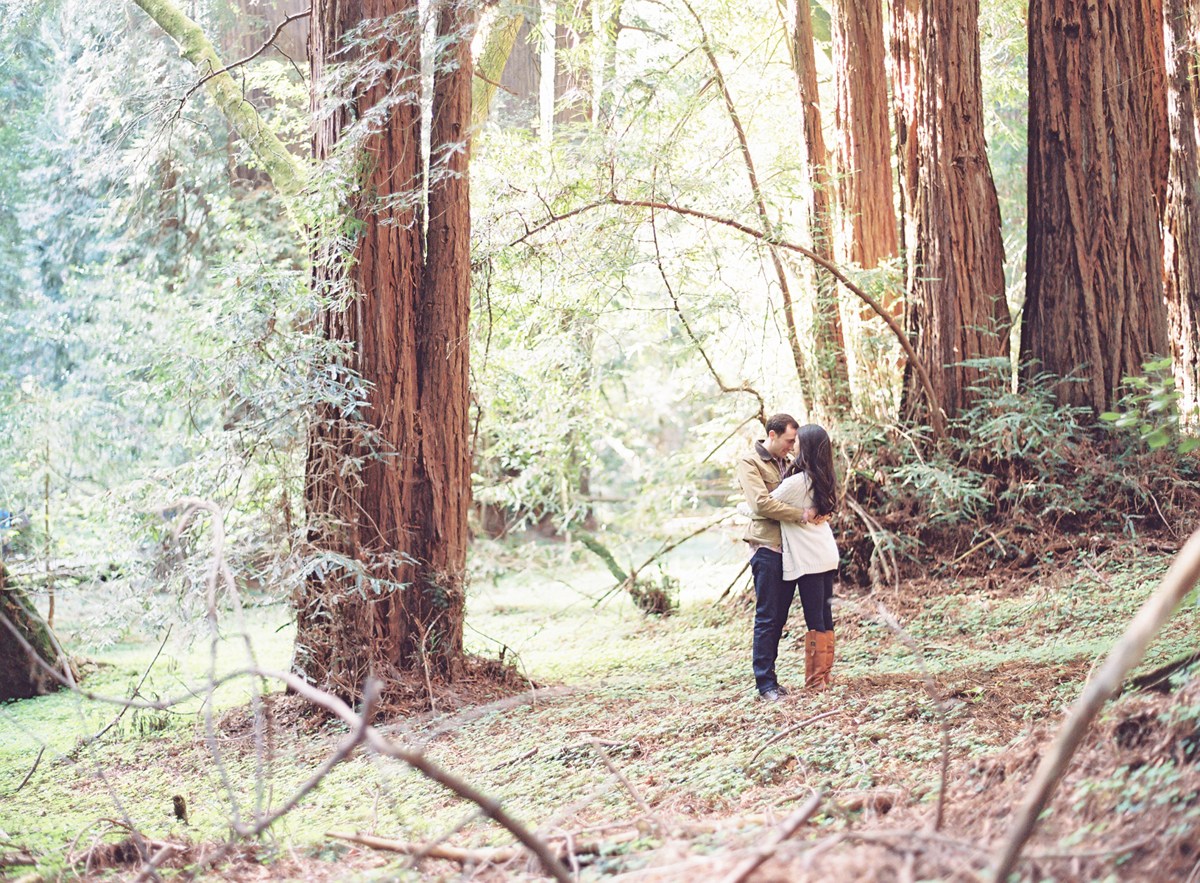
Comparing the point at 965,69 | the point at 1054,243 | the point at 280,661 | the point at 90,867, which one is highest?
the point at 965,69

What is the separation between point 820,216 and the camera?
28.1 ft

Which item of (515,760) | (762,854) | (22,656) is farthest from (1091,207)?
(22,656)

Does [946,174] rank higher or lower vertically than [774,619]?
higher

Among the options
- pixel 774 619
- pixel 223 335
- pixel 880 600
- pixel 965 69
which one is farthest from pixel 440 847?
pixel 965 69

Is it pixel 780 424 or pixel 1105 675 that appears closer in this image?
pixel 1105 675

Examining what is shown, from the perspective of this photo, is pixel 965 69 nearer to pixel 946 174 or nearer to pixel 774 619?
pixel 946 174

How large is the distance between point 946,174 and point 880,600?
3.95 meters

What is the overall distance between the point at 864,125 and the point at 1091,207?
2313 mm

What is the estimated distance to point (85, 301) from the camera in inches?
549

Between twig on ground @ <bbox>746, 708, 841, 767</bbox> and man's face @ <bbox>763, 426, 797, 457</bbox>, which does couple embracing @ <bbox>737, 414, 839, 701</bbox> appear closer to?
man's face @ <bbox>763, 426, 797, 457</bbox>

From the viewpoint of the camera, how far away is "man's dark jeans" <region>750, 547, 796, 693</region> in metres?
5.51

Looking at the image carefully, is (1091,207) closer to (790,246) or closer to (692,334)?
(790,246)

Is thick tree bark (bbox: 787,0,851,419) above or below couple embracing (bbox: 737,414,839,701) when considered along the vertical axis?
above

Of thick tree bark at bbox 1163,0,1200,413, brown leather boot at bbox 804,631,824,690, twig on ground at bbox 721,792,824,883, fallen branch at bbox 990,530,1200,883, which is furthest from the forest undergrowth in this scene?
thick tree bark at bbox 1163,0,1200,413
